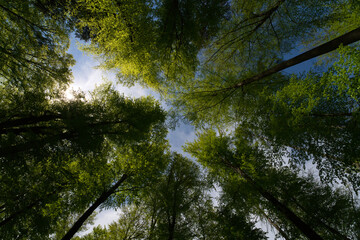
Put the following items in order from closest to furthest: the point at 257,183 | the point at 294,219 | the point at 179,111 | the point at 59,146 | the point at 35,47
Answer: the point at 59,146, the point at 294,219, the point at 35,47, the point at 257,183, the point at 179,111

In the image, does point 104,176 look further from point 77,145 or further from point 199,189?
point 199,189

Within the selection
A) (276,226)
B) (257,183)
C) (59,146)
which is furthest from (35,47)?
(276,226)

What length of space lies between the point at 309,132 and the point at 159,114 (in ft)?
17.1

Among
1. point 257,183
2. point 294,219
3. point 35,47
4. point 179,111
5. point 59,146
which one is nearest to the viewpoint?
point 59,146

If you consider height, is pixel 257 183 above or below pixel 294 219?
above

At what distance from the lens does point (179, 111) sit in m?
7.30

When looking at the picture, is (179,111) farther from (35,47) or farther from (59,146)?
(35,47)

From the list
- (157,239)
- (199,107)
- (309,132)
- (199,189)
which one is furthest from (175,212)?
(309,132)

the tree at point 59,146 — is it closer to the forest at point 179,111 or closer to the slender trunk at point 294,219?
the forest at point 179,111

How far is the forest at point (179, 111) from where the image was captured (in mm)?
3393

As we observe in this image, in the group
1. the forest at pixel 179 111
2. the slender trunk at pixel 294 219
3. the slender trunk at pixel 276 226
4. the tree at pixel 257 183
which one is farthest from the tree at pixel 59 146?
the slender trunk at pixel 276 226

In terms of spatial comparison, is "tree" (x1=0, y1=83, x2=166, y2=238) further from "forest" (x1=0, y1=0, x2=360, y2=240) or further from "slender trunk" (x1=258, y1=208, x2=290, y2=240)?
"slender trunk" (x1=258, y1=208, x2=290, y2=240)

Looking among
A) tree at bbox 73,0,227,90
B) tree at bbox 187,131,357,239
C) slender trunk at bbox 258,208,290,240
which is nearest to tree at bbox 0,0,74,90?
tree at bbox 73,0,227,90

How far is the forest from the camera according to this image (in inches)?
134
